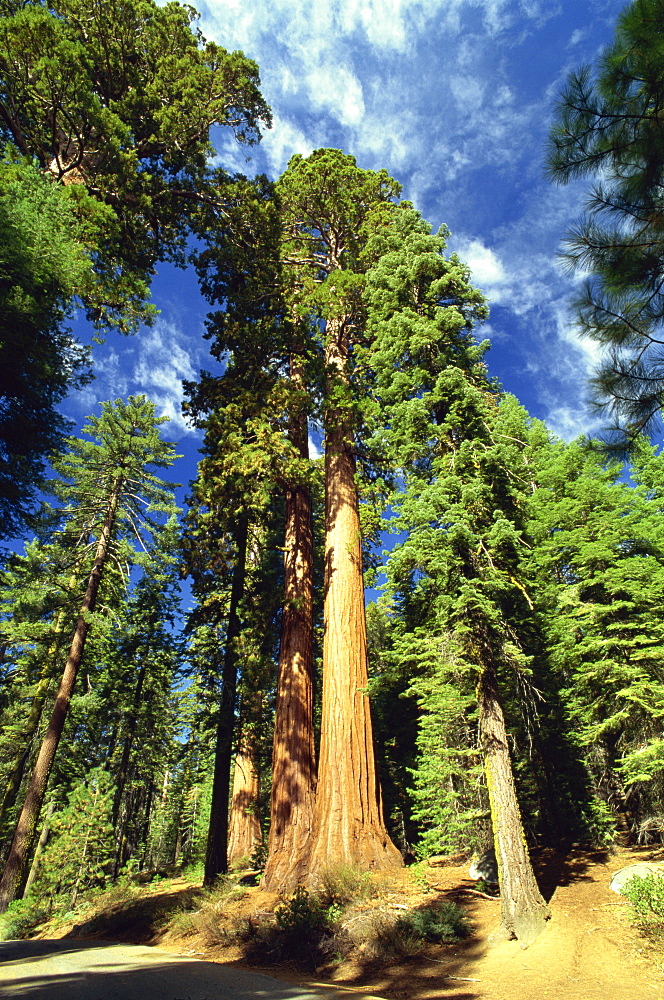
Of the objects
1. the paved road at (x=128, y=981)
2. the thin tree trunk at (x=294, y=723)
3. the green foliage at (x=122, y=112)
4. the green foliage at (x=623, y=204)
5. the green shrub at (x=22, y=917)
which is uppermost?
the green foliage at (x=122, y=112)

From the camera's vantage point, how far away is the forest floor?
4262 millimetres

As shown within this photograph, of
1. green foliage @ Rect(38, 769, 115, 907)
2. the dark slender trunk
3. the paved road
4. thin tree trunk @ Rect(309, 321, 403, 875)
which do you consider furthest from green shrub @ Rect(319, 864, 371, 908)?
the dark slender trunk

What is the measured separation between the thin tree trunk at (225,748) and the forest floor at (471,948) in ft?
4.24

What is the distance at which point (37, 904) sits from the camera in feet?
41.8

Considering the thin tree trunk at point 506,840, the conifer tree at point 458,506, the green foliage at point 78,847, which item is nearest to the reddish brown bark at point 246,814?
the green foliage at point 78,847

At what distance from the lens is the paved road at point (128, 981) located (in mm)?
2928

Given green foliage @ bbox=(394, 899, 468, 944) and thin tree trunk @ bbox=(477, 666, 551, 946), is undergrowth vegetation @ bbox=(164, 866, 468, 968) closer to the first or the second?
green foliage @ bbox=(394, 899, 468, 944)

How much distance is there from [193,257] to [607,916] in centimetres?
1674

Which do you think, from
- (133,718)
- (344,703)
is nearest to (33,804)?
(133,718)

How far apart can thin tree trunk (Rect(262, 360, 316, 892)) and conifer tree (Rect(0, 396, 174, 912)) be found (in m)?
6.99

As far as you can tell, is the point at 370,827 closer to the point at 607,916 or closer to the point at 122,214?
the point at 607,916

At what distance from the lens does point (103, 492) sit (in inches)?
680

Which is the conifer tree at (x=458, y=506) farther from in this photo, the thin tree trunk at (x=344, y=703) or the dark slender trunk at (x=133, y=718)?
the dark slender trunk at (x=133, y=718)

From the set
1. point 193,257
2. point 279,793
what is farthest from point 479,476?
point 193,257
